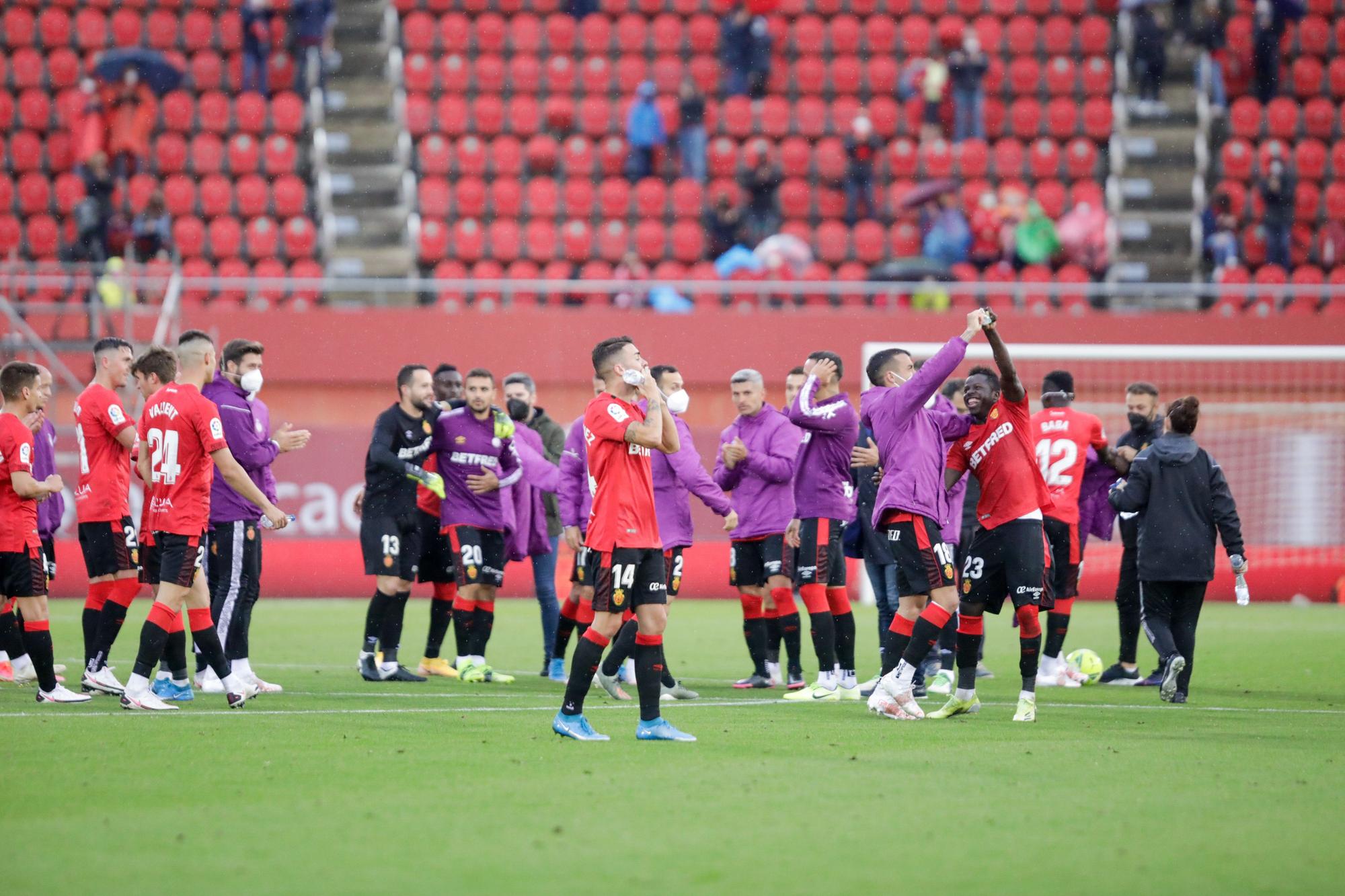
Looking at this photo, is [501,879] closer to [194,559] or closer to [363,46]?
[194,559]

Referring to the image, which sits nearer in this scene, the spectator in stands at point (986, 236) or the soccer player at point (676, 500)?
the soccer player at point (676, 500)

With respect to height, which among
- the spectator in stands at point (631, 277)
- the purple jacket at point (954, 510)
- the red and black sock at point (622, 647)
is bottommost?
the red and black sock at point (622, 647)

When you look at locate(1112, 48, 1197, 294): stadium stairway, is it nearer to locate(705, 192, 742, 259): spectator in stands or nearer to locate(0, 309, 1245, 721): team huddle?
locate(705, 192, 742, 259): spectator in stands

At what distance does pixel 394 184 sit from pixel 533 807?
20792 mm

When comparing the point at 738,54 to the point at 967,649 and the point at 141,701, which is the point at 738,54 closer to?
the point at 967,649

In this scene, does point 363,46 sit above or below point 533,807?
above

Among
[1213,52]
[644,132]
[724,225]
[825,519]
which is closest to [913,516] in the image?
[825,519]

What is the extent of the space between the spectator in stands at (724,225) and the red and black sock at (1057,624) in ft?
43.8

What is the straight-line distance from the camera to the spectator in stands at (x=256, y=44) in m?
25.7

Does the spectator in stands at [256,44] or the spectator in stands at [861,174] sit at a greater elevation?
the spectator in stands at [256,44]

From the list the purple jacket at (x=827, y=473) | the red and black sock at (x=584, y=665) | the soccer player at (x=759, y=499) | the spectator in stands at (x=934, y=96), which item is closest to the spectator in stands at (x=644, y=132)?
the spectator in stands at (x=934, y=96)

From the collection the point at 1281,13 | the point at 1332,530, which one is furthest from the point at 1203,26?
the point at 1332,530

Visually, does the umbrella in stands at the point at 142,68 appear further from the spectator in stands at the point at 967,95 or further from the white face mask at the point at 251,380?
the white face mask at the point at 251,380

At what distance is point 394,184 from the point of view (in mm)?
25859
